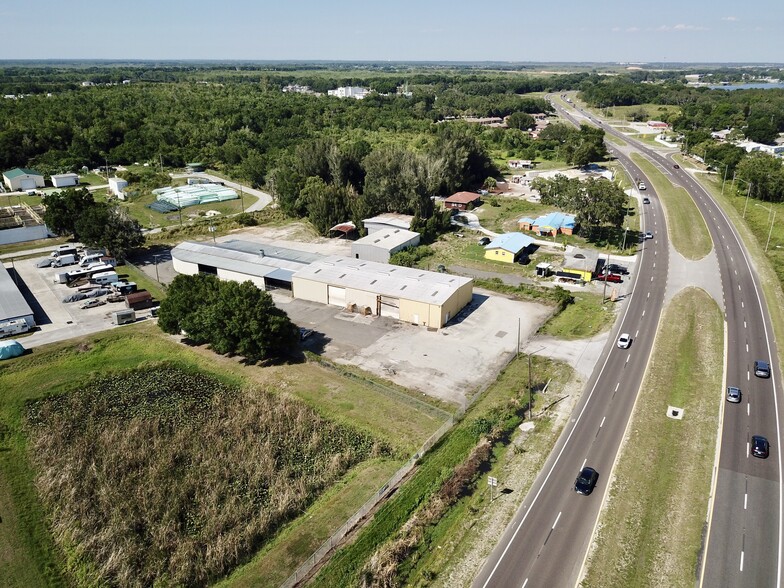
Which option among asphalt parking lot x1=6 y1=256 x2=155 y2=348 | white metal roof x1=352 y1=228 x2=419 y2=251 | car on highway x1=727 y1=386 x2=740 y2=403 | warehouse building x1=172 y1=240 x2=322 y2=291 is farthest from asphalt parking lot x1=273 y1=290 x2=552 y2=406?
asphalt parking lot x1=6 y1=256 x2=155 y2=348

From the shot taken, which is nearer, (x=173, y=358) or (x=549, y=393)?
(x=549, y=393)

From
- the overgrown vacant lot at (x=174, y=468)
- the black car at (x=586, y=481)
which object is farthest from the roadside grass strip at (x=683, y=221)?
the overgrown vacant lot at (x=174, y=468)

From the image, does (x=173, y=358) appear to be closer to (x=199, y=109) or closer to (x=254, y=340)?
(x=254, y=340)

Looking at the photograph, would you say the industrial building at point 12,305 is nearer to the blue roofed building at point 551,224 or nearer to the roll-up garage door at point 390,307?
the roll-up garage door at point 390,307

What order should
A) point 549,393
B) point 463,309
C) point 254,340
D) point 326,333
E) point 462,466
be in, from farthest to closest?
point 463,309 < point 326,333 < point 254,340 < point 549,393 < point 462,466

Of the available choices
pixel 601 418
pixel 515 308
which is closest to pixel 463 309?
pixel 515 308

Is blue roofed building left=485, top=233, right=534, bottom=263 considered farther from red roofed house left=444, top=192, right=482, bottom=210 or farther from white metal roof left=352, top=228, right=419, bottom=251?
red roofed house left=444, top=192, right=482, bottom=210
